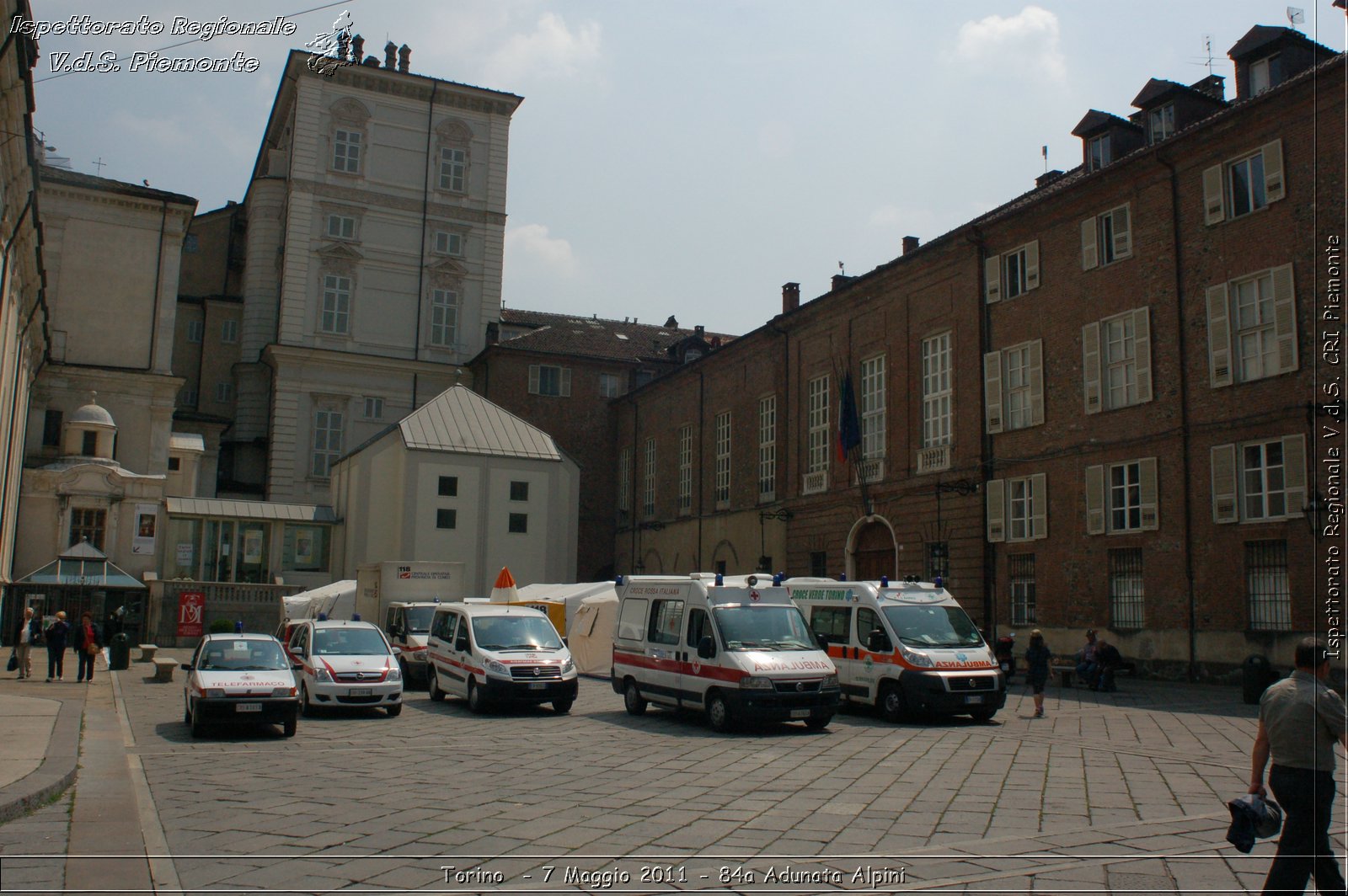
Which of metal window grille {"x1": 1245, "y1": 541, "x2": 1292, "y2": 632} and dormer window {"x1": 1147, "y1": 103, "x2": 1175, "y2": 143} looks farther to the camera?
dormer window {"x1": 1147, "y1": 103, "x2": 1175, "y2": 143}

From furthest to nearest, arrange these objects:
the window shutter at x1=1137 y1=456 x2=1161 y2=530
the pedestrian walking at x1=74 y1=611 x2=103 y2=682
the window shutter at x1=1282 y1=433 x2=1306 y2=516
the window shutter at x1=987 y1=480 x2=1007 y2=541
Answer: the window shutter at x1=987 y1=480 x2=1007 y2=541
the window shutter at x1=1137 y1=456 x2=1161 y2=530
the pedestrian walking at x1=74 y1=611 x2=103 y2=682
the window shutter at x1=1282 y1=433 x2=1306 y2=516

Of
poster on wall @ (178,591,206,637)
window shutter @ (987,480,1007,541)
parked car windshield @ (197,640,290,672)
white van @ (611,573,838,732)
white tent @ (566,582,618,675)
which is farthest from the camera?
poster on wall @ (178,591,206,637)

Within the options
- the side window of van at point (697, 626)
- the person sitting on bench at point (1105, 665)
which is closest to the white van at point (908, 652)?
the side window of van at point (697, 626)

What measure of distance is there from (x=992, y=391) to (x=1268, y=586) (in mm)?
9636

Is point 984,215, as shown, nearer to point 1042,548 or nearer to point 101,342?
point 1042,548

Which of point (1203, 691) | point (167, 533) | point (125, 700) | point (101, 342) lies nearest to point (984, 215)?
point (1203, 691)

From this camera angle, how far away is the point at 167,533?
42.5 metres

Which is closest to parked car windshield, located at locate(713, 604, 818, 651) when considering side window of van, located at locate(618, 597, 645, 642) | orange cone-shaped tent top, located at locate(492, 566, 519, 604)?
side window of van, located at locate(618, 597, 645, 642)

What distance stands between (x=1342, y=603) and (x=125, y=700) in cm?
2270

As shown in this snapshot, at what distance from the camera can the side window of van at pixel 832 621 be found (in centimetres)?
1875

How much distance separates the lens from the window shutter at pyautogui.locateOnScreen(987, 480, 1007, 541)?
93.2 feet

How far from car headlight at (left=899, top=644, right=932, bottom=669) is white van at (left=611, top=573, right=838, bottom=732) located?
5.33ft

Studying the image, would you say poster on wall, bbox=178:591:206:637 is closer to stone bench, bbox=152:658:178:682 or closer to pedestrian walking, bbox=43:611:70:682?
→ stone bench, bbox=152:658:178:682

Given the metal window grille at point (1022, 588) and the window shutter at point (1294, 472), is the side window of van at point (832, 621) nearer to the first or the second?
the window shutter at point (1294, 472)
